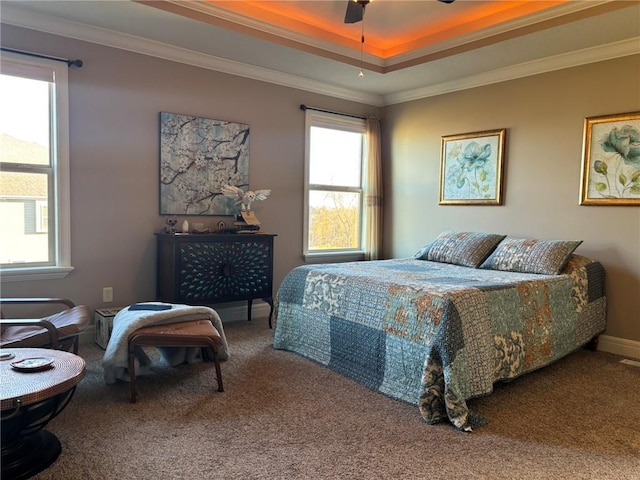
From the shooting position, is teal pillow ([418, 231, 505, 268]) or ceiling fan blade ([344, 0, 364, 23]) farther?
teal pillow ([418, 231, 505, 268])

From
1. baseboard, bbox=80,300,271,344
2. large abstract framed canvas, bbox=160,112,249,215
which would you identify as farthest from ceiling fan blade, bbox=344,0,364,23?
baseboard, bbox=80,300,271,344

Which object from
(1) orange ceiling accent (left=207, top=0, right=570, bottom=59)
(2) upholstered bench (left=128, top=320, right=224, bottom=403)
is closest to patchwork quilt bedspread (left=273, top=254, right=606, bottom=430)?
(2) upholstered bench (left=128, top=320, right=224, bottom=403)

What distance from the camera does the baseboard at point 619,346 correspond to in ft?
12.0

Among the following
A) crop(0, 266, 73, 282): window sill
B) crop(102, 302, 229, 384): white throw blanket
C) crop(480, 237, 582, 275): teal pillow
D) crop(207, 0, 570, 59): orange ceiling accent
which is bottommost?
crop(102, 302, 229, 384): white throw blanket

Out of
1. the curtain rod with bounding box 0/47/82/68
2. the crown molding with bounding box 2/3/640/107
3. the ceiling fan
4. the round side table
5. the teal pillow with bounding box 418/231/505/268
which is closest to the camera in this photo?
the round side table

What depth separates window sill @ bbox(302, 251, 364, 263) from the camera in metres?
5.03

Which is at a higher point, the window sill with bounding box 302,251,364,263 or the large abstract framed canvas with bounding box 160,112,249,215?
the large abstract framed canvas with bounding box 160,112,249,215

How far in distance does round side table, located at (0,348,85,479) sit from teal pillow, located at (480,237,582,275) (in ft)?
10.1

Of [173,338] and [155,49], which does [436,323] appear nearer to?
[173,338]

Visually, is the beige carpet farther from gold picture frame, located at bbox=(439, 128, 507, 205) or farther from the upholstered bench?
gold picture frame, located at bbox=(439, 128, 507, 205)

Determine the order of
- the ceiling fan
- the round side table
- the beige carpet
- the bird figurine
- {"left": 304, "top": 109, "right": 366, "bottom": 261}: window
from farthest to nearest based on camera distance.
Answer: {"left": 304, "top": 109, "right": 366, "bottom": 261}: window < the bird figurine < the ceiling fan < the beige carpet < the round side table

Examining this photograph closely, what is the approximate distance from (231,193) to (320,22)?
5.55 ft

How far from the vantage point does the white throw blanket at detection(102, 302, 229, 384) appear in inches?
104

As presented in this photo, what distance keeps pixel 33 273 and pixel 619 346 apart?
15.1ft
